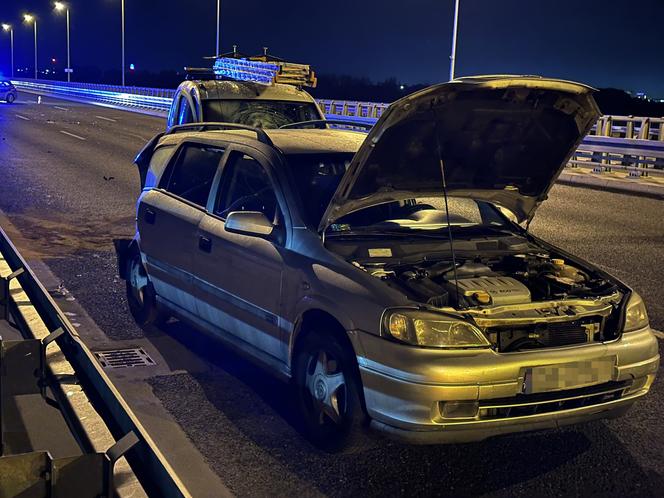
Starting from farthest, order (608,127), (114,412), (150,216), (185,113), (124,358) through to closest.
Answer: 1. (608,127)
2. (185,113)
3. (150,216)
4. (124,358)
5. (114,412)

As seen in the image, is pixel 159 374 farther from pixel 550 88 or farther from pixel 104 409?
pixel 550 88

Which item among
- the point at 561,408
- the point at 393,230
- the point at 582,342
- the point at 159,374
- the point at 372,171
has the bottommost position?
the point at 159,374

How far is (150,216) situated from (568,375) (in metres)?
3.36

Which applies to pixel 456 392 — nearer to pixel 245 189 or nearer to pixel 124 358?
pixel 245 189

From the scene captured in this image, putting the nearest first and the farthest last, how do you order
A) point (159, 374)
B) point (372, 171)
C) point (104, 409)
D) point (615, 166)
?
point (104, 409)
point (372, 171)
point (159, 374)
point (615, 166)

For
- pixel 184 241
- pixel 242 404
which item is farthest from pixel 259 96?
pixel 242 404

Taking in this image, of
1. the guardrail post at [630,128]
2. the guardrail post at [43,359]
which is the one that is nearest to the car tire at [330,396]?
the guardrail post at [43,359]

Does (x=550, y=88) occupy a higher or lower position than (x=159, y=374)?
higher

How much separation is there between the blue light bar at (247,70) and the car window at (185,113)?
15.5 ft

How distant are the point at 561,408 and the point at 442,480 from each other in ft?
2.11

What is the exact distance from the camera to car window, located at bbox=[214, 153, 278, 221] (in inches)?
207

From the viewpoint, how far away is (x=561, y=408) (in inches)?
160

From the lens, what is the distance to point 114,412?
3.26 metres

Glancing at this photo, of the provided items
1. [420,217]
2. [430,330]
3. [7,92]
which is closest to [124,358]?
[420,217]
